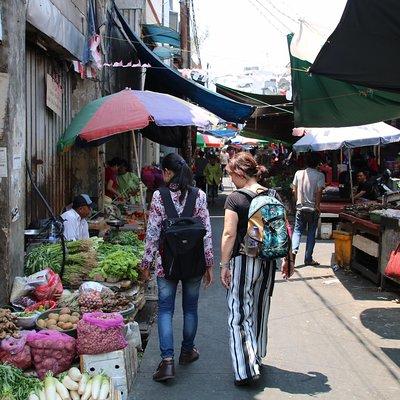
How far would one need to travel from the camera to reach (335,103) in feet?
28.0

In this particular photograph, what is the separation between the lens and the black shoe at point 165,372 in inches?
→ 188

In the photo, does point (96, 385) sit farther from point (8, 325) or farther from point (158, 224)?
point (158, 224)

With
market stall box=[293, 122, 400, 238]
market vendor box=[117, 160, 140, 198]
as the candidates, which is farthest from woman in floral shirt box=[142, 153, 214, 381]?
market stall box=[293, 122, 400, 238]

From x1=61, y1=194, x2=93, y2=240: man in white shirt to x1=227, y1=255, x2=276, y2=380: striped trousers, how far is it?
3056 mm

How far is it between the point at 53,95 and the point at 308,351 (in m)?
5.10

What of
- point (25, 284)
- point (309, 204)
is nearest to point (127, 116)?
point (25, 284)

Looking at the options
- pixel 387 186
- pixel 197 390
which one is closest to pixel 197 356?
pixel 197 390

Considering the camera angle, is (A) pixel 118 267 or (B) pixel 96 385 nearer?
(B) pixel 96 385

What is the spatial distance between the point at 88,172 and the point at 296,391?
658cm

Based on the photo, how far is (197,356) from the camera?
5348 millimetres

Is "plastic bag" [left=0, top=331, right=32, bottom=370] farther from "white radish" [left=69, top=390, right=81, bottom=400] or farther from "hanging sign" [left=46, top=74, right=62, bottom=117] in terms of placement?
"hanging sign" [left=46, top=74, right=62, bottom=117]

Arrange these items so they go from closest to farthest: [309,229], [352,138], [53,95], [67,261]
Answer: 1. [67,261]
2. [53,95]
3. [309,229]
4. [352,138]

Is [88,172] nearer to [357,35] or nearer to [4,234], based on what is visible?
[4,234]

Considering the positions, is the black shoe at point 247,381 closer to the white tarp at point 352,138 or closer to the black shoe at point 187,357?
the black shoe at point 187,357
